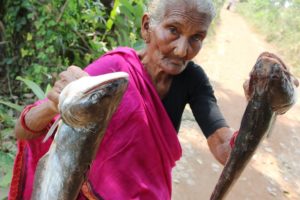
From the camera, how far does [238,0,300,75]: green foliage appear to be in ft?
33.5

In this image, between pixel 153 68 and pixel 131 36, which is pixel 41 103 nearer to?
pixel 153 68

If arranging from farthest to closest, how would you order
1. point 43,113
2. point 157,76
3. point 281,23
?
point 281,23
point 157,76
point 43,113

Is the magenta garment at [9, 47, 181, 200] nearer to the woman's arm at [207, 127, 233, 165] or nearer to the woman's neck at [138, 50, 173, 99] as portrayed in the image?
the woman's neck at [138, 50, 173, 99]

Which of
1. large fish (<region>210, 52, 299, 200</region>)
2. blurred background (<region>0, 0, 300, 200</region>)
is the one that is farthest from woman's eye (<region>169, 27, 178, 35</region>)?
blurred background (<region>0, 0, 300, 200</region>)

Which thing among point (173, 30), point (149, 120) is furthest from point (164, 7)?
point (149, 120)

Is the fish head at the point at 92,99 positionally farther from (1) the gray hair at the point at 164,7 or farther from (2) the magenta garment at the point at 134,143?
(1) the gray hair at the point at 164,7

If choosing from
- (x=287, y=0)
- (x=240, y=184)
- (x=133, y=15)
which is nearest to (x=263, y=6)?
(x=287, y=0)

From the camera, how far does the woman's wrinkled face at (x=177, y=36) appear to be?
60.2 inches

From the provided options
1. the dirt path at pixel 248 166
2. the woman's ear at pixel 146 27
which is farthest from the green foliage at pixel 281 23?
the woman's ear at pixel 146 27

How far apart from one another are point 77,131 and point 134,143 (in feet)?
1.88

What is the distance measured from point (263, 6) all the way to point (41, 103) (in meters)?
15.3

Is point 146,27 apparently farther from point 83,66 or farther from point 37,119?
point 83,66

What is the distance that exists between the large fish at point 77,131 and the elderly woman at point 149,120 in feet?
1.13

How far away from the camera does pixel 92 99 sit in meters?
0.90
